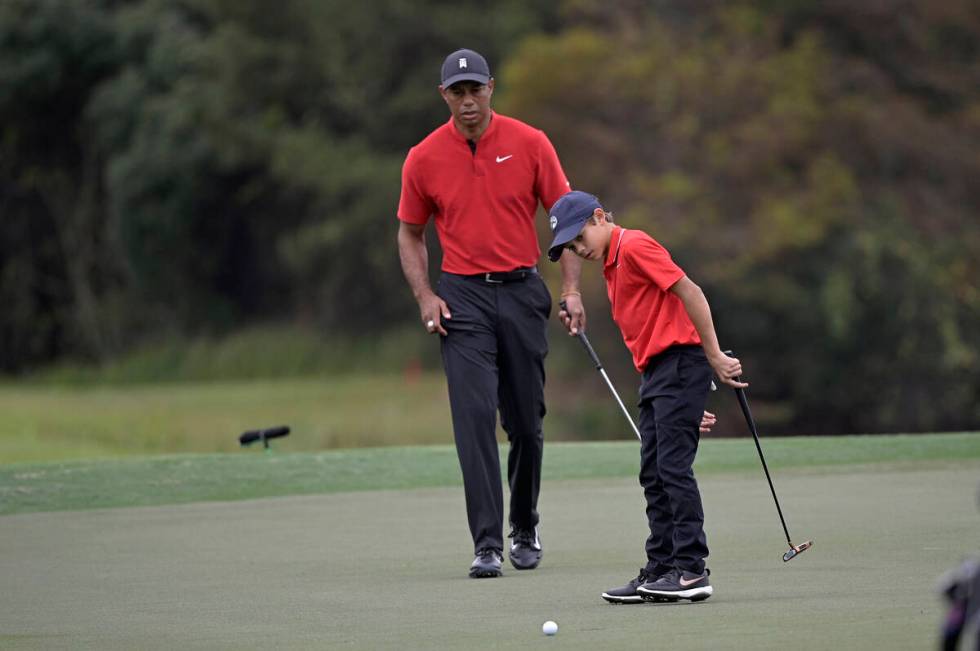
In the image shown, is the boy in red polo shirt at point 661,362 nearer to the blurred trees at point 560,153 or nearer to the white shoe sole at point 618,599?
the white shoe sole at point 618,599

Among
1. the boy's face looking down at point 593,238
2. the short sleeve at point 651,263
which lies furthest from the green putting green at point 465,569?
the boy's face looking down at point 593,238

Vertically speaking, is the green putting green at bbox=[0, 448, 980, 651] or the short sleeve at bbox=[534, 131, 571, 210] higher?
the short sleeve at bbox=[534, 131, 571, 210]

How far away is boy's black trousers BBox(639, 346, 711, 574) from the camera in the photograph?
22.1 ft

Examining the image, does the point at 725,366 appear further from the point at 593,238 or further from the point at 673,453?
the point at 593,238

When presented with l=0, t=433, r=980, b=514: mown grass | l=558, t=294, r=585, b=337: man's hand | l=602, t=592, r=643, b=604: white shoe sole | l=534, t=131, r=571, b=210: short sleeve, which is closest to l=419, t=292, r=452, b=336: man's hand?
l=558, t=294, r=585, b=337: man's hand

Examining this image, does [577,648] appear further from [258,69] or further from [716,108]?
[258,69]

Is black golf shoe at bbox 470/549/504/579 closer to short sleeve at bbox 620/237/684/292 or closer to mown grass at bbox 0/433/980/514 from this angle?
short sleeve at bbox 620/237/684/292

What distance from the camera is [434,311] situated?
26.8 ft

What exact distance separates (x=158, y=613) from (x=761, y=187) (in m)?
27.1

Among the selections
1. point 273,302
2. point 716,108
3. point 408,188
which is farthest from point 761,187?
point 408,188

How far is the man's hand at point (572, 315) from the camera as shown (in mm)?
8117

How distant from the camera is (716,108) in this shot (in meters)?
33.4

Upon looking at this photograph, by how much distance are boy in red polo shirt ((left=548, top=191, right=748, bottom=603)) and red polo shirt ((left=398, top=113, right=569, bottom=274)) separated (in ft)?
3.95

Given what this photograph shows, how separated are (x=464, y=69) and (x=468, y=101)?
0.49ft
